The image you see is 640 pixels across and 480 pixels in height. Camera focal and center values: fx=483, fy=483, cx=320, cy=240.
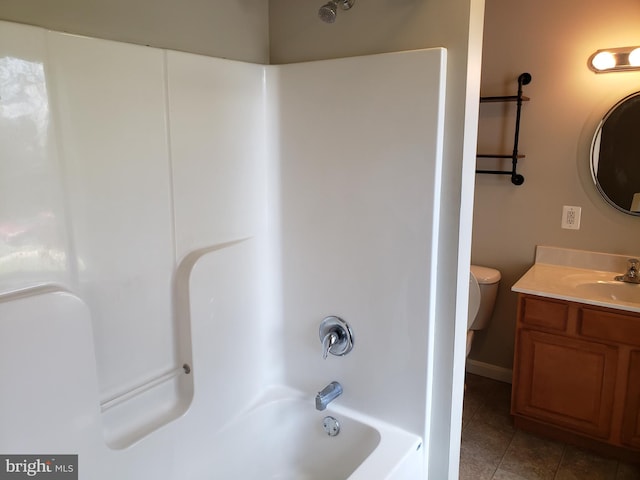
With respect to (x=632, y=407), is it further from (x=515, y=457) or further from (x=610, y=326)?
(x=515, y=457)

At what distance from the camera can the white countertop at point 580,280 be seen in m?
2.30

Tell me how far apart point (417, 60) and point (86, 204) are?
0.96 metres

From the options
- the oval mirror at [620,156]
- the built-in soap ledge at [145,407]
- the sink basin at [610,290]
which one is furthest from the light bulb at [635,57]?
the built-in soap ledge at [145,407]

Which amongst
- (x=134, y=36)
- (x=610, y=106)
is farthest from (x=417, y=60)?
(x=610, y=106)

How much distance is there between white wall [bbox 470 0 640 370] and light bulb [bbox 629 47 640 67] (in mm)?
56

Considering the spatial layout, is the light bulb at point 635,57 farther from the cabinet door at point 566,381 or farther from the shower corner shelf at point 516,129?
the cabinet door at point 566,381

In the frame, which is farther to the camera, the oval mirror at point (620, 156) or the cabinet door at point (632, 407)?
the oval mirror at point (620, 156)

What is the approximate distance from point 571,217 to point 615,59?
82 cm

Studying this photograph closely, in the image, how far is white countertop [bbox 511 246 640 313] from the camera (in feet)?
7.55

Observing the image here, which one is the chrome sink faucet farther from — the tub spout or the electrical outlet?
the tub spout

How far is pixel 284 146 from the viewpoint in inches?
65.3

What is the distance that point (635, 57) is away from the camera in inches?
91.8

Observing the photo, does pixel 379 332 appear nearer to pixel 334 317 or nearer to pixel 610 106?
pixel 334 317

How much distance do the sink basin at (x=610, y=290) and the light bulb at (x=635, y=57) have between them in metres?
1.08
